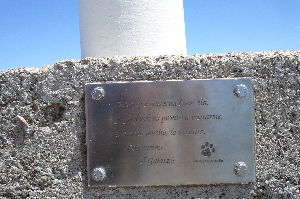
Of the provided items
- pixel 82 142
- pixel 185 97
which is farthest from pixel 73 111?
pixel 185 97

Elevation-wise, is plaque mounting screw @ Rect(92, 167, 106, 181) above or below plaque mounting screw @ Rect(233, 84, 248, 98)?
below

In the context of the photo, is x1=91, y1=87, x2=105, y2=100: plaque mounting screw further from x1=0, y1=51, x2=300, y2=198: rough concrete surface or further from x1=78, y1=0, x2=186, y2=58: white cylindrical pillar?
x1=78, y1=0, x2=186, y2=58: white cylindrical pillar

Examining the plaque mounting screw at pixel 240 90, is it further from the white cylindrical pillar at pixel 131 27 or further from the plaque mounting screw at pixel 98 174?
the plaque mounting screw at pixel 98 174

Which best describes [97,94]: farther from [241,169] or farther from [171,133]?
[241,169]

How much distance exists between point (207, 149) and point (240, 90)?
1.28 ft

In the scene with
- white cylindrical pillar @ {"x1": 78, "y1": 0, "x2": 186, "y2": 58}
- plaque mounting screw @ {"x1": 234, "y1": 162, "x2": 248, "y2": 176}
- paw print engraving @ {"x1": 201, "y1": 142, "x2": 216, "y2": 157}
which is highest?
white cylindrical pillar @ {"x1": 78, "y1": 0, "x2": 186, "y2": 58}

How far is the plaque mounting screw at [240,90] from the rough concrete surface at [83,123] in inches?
2.8

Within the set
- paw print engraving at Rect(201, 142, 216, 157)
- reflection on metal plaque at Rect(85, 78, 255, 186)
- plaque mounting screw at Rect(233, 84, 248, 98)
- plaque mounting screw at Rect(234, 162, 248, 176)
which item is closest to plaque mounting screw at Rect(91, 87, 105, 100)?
reflection on metal plaque at Rect(85, 78, 255, 186)

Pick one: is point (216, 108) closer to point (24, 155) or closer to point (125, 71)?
point (125, 71)

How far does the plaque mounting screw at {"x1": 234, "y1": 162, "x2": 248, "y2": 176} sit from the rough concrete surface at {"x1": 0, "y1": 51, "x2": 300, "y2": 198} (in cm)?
9

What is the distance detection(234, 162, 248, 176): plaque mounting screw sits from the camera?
1811 mm

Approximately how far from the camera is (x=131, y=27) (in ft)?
7.39

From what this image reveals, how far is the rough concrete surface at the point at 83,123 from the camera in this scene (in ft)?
6.06

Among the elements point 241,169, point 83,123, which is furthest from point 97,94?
point 241,169
